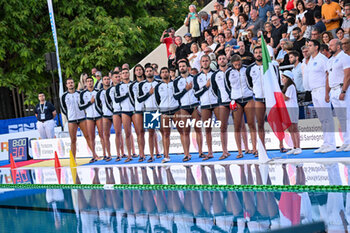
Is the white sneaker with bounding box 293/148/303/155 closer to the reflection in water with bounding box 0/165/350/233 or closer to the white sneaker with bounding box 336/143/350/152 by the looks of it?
the white sneaker with bounding box 336/143/350/152

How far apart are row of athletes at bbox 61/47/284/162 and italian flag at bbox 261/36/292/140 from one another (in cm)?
36

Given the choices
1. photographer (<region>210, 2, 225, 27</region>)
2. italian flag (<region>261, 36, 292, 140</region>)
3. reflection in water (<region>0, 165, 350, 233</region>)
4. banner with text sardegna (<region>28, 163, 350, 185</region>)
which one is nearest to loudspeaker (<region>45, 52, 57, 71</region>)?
photographer (<region>210, 2, 225, 27</region>)

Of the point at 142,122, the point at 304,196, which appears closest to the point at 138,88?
the point at 142,122

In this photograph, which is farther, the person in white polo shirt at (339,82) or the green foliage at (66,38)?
the green foliage at (66,38)

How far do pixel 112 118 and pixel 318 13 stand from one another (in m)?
5.54

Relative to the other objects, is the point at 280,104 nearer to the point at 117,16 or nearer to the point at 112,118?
the point at 112,118


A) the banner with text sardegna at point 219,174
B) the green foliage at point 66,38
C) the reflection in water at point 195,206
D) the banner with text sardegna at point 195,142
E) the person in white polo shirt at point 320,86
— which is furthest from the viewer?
the green foliage at point 66,38

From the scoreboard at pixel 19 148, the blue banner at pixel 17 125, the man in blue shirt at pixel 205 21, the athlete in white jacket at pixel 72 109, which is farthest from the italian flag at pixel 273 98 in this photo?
the blue banner at pixel 17 125

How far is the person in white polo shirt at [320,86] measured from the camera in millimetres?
10125

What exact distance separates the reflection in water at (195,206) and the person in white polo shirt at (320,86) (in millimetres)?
1307

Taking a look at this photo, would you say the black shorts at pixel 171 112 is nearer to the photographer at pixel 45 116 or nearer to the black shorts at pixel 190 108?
the black shorts at pixel 190 108

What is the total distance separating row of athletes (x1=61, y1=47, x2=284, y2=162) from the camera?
10.9 metres

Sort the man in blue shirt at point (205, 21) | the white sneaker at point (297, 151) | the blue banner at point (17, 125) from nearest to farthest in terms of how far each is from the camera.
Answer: the white sneaker at point (297, 151), the man in blue shirt at point (205, 21), the blue banner at point (17, 125)

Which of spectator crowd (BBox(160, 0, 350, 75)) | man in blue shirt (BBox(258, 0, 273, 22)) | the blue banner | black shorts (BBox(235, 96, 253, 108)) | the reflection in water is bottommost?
the reflection in water
